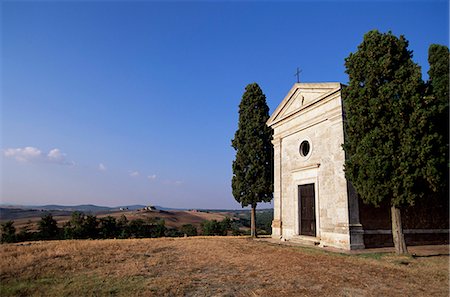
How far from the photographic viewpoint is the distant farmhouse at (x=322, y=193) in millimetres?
11680

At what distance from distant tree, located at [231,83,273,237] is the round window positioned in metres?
4.18

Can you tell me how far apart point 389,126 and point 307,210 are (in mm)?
6173

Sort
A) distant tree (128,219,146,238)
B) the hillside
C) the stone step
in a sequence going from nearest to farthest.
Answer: the stone step, distant tree (128,219,146,238), the hillside

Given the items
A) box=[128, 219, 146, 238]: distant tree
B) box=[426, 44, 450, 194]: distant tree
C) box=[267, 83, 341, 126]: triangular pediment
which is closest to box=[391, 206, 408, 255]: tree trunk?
box=[426, 44, 450, 194]: distant tree

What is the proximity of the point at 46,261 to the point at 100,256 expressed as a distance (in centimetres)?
162

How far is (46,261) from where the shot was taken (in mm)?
7844

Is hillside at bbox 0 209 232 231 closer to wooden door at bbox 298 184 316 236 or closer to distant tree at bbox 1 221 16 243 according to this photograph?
distant tree at bbox 1 221 16 243

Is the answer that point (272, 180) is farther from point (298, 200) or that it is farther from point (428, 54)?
point (428, 54)

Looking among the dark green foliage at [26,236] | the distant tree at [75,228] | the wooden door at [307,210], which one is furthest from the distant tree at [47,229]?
the wooden door at [307,210]

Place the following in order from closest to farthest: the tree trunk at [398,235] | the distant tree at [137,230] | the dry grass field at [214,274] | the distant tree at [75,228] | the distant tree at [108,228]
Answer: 1. the dry grass field at [214,274]
2. the tree trunk at [398,235]
3. the distant tree at [75,228]
4. the distant tree at [108,228]
5. the distant tree at [137,230]

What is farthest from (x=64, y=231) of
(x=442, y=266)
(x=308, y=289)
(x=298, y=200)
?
(x=442, y=266)

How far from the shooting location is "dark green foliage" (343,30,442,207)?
9.51 metres

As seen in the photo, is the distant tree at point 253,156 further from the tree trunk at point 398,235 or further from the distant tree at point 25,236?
the distant tree at point 25,236

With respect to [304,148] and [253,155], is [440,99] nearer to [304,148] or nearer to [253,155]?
[304,148]
